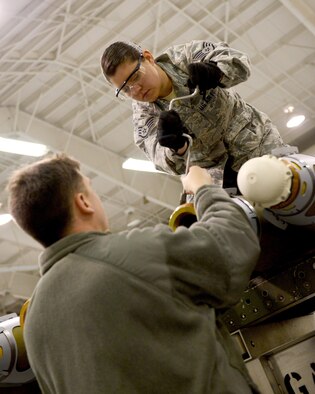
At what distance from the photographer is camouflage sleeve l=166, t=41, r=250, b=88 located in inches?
95.1

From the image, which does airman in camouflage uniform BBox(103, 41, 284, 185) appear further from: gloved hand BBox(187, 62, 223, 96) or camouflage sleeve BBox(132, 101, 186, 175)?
gloved hand BBox(187, 62, 223, 96)

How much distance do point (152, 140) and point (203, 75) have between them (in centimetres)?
62

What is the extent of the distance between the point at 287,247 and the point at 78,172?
0.81 meters

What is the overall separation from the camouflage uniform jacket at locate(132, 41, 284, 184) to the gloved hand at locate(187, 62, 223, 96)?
1.09 ft

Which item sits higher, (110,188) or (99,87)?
(99,87)

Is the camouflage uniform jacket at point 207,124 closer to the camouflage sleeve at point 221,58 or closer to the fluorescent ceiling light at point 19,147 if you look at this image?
the camouflage sleeve at point 221,58

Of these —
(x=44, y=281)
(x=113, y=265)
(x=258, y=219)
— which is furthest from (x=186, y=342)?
(x=258, y=219)

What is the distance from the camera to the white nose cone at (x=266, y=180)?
1.55 metres

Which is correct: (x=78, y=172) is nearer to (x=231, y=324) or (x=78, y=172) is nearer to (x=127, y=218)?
(x=231, y=324)

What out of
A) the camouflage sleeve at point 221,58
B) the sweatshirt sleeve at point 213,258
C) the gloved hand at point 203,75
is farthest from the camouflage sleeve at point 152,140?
the sweatshirt sleeve at point 213,258

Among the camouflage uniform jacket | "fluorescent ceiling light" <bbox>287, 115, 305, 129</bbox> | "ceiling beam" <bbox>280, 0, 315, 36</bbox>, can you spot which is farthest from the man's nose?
"fluorescent ceiling light" <bbox>287, 115, 305, 129</bbox>

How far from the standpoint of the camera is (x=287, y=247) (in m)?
1.88

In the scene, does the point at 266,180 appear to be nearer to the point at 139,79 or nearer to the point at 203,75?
the point at 203,75

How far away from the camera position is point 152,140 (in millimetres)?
2758
